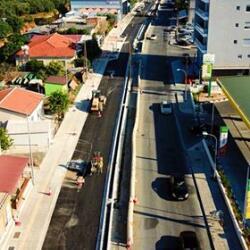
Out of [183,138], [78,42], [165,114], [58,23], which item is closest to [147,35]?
[58,23]

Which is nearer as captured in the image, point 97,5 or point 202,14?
point 202,14

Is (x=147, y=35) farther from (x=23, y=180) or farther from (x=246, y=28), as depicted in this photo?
(x=23, y=180)

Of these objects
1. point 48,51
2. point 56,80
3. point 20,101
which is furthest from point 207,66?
point 20,101

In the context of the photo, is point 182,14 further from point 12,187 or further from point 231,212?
point 12,187

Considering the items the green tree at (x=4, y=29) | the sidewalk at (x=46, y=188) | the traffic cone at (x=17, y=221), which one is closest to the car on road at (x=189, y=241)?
the sidewalk at (x=46, y=188)

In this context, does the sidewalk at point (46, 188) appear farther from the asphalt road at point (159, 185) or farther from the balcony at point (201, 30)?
the balcony at point (201, 30)
